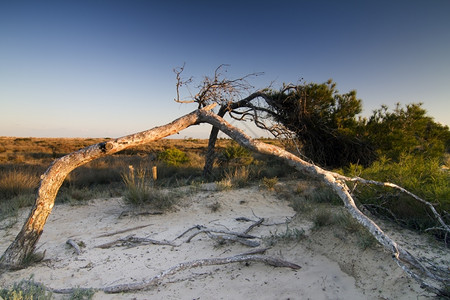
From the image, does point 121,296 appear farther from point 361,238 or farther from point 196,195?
point 196,195

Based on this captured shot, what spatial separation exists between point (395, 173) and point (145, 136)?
5.49m

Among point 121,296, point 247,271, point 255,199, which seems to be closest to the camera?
point 121,296

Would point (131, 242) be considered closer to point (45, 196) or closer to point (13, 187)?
point (45, 196)

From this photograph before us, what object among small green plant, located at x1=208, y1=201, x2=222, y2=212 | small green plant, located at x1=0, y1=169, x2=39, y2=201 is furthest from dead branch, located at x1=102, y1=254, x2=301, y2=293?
small green plant, located at x1=0, y1=169, x2=39, y2=201

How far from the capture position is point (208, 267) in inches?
159

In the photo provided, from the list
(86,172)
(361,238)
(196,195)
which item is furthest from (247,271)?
(86,172)

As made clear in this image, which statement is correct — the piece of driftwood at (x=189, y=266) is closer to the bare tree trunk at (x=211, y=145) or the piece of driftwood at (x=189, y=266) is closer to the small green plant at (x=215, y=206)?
the small green plant at (x=215, y=206)

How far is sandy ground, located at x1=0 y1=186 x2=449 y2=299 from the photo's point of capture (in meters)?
3.35

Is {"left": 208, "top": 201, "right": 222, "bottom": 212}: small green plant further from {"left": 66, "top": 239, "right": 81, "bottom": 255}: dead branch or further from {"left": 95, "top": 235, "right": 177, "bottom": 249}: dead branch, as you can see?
{"left": 66, "top": 239, "right": 81, "bottom": 255}: dead branch

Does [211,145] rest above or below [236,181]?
above

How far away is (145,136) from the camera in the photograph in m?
4.98

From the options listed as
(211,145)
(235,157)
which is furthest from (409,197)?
(235,157)

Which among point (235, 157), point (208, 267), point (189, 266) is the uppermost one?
point (235, 157)

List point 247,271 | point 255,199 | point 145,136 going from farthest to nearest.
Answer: point 255,199 → point 145,136 → point 247,271
